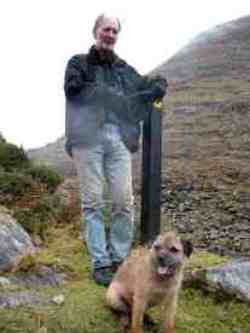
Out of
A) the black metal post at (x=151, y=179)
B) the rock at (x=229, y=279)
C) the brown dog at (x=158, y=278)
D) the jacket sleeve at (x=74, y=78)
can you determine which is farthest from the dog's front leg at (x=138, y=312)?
the black metal post at (x=151, y=179)

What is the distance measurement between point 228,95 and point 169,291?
11.0 m

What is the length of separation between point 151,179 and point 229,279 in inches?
50.2

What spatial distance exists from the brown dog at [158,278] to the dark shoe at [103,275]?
776 mm

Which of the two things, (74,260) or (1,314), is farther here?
(74,260)

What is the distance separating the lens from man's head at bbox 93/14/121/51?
6.23m

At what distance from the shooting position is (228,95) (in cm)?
1606

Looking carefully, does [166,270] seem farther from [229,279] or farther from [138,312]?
[229,279]

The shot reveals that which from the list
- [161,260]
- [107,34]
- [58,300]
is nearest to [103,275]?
[58,300]

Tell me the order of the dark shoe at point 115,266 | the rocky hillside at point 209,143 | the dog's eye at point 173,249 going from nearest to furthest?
the dog's eye at point 173,249 → the dark shoe at point 115,266 → the rocky hillside at point 209,143

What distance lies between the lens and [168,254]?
529cm

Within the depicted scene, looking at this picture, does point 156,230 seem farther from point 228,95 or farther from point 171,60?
point 171,60

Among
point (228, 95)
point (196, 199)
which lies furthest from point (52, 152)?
point (196, 199)

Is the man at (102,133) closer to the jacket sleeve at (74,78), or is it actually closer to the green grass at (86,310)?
the jacket sleeve at (74,78)

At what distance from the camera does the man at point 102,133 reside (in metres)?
6.29
